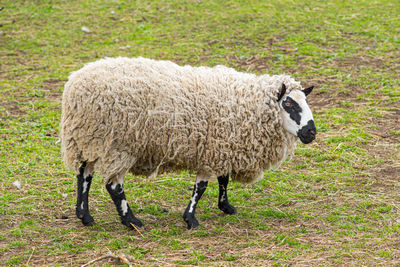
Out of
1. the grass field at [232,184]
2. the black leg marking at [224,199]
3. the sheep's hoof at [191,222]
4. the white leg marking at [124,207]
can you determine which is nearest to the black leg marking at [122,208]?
the white leg marking at [124,207]

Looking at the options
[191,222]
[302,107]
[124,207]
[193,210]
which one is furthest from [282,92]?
[124,207]

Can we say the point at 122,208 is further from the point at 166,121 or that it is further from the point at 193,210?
the point at 166,121

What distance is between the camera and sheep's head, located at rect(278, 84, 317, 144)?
19.6 ft

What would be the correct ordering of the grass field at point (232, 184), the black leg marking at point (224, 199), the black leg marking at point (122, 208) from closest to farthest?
the grass field at point (232, 184)
the black leg marking at point (122, 208)
the black leg marking at point (224, 199)

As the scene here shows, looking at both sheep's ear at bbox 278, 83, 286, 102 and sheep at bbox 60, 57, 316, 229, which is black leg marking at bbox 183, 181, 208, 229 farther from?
sheep's ear at bbox 278, 83, 286, 102

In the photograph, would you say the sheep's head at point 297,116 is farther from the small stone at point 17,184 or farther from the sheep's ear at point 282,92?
the small stone at point 17,184

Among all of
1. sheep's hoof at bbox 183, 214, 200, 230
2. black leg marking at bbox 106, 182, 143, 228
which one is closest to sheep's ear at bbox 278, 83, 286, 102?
sheep's hoof at bbox 183, 214, 200, 230

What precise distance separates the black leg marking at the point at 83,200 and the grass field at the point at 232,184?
0.42ft

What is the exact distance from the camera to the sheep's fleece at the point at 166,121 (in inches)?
223

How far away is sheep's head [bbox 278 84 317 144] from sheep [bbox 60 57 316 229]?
12mm

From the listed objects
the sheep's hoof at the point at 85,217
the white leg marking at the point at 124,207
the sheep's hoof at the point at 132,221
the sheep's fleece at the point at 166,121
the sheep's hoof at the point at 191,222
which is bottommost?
the sheep's hoof at the point at 85,217

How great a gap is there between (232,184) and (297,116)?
6.26 feet

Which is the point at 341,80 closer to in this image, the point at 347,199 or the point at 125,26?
the point at 347,199

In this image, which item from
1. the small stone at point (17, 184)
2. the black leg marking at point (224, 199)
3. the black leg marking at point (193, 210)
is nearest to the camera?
the black leg marking at point (193, 210)
